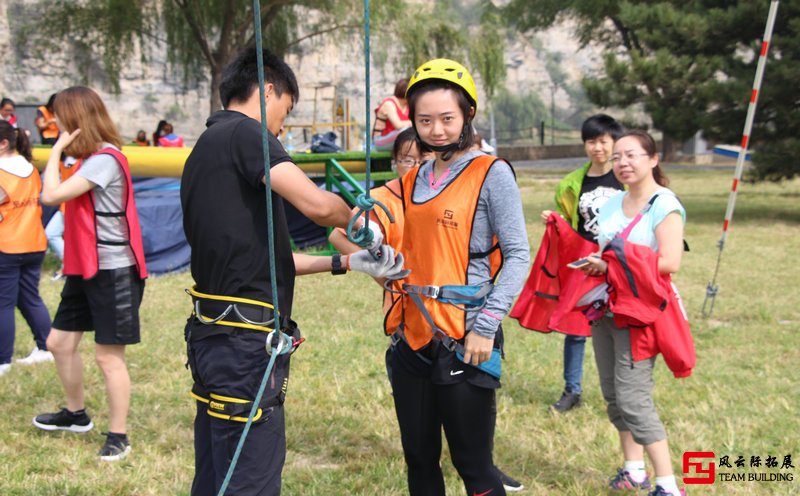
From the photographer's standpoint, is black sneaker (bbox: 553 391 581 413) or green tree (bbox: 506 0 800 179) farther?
green tree (bbox: 506 0 800 179)

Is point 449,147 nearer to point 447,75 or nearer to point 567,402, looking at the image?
point 447,75

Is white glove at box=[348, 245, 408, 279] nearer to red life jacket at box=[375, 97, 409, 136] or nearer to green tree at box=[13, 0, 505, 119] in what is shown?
red life jacket at box=[375, 97, 409, 136]

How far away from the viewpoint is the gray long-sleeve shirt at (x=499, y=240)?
2688 millimetres

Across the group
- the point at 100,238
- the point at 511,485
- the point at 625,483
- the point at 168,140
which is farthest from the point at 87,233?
the point at 168,140

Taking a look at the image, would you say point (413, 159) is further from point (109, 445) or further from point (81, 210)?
point (109, 445)

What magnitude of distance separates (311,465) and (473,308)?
1.95 metres

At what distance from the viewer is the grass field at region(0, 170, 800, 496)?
4059 millimetres

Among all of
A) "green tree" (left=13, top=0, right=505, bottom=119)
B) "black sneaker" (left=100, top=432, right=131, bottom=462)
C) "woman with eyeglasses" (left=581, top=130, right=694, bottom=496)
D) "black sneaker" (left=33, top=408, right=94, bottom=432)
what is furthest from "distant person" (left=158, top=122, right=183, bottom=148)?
"woman with eyeglasses" (left=581, top=130, right=694, bottom=496)

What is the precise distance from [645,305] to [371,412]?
2.07 metres

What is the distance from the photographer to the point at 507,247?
272 centimetres

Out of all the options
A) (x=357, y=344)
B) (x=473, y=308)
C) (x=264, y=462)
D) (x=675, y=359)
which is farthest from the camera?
(x=357, y=344)

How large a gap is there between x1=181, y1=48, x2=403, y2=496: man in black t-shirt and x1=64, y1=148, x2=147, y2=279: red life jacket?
167 centimetres

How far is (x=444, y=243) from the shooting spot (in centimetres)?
273

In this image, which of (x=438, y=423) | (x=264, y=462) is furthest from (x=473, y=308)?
(x=264, y=462)
